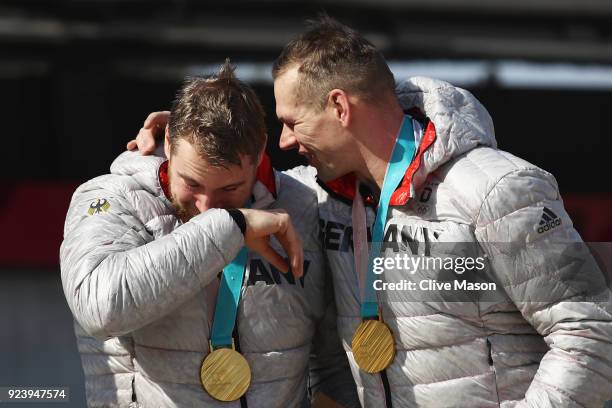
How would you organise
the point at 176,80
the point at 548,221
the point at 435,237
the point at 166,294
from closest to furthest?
1. the point at 166,294
2. the point at 548,221
3. the point at 435,237
4. the point at 176,80

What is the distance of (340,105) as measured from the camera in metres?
2.42

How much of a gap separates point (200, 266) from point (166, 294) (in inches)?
3.7

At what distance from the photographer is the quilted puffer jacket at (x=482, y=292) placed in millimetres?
2135

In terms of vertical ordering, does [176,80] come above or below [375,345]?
below

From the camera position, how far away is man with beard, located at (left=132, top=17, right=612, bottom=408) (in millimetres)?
2145

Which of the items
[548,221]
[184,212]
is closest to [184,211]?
[184,212]

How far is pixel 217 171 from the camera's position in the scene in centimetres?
220

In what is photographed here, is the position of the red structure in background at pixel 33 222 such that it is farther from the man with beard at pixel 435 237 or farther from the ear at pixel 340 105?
the ear at pixel 340 105

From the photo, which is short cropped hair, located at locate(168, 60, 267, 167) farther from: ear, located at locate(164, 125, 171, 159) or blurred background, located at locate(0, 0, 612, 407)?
blurred background, located at locate(0, 0, 612, 407)

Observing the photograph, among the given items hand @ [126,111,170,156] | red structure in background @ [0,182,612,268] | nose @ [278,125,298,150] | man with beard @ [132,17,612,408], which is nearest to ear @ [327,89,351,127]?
man with beard @ [132,17,612,408]

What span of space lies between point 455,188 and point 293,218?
1.45ft

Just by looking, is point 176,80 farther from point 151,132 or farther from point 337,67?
point 337,67

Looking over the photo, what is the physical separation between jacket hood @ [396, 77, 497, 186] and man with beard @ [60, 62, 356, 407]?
39 cm

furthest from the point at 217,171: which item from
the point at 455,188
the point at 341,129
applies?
the point at 455,188
